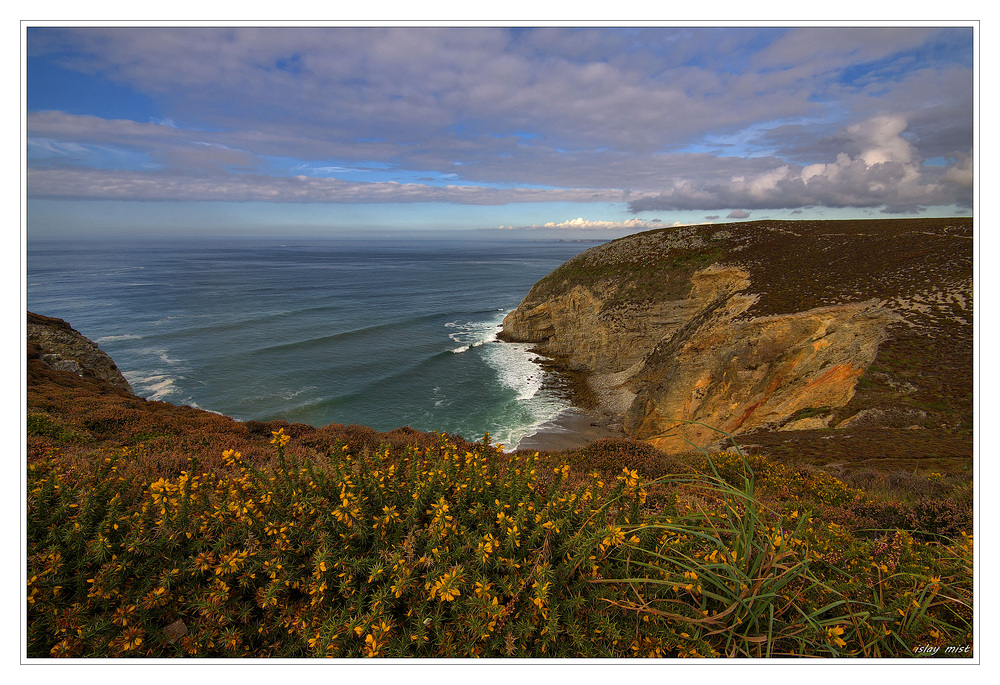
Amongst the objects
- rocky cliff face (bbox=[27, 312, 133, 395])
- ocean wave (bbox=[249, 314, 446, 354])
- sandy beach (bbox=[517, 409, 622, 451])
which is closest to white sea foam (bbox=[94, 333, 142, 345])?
ocean wave (bbox=[249, 314, 446, 354])

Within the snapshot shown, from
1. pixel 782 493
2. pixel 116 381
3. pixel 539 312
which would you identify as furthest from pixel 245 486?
pixel 539 312

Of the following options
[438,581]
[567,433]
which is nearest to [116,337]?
[567,433]

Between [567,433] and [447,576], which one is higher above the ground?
[447,576]

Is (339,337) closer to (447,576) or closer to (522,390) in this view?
(522,390)

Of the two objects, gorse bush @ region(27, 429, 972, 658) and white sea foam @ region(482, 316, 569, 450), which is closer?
gorse bush @ region(27, 429, 972, 658)

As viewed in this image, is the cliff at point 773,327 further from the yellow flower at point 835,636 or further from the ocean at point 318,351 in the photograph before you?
the ocean at point 318,351

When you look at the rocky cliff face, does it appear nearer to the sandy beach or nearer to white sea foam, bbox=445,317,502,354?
the sandy beach

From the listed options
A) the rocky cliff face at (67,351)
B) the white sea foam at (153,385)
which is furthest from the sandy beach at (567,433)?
the white sea foam at (153,385)
